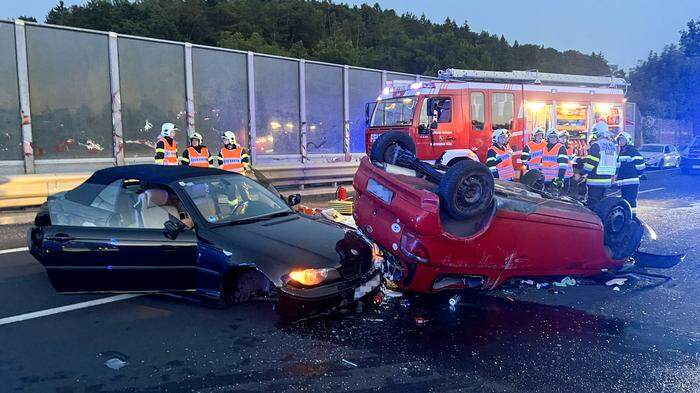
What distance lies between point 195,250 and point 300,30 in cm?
4141

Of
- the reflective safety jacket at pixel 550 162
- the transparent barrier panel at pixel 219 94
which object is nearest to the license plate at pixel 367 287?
the reflective safety jacket at pixel 550 162

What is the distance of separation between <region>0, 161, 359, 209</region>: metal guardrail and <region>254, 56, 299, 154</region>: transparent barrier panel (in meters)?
1.83

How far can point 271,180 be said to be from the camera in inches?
492

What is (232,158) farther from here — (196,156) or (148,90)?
(148,90)

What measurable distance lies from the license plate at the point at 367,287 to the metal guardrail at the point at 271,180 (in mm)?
7241

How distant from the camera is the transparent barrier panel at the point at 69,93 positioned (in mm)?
10945

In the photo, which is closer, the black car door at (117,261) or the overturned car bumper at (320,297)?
the overturned car bumper at (320,297)

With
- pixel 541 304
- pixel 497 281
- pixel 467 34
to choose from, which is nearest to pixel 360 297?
pixel 497 281

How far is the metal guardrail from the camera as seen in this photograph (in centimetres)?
924

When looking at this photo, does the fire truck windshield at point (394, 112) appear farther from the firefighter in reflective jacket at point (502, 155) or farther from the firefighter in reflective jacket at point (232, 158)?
the firefighter in reflective jacket at point (232, 158)

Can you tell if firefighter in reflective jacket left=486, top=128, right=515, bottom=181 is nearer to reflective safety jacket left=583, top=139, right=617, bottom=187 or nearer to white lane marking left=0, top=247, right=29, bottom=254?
reflective safety jacket left=583, top=139, right=617, bottom=187

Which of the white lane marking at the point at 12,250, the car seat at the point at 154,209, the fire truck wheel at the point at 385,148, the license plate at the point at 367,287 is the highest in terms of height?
the fire truck wheel at the point at 385,148

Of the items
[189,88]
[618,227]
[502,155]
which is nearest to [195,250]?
[618,227]

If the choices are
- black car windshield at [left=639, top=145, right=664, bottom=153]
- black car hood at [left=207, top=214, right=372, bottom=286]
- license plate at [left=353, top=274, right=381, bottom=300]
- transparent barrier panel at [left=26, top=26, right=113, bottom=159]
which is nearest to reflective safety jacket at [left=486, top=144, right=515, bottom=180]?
black car hood at [left=207, top=214, right=372, bottom=286]
